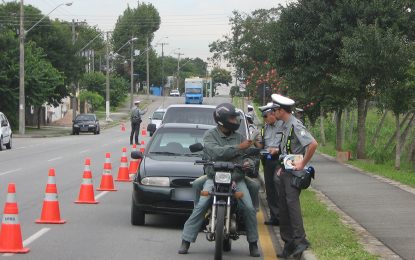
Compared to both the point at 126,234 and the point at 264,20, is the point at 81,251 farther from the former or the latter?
the point at 264,20

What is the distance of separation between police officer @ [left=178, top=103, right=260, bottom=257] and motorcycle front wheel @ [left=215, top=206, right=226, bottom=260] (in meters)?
0.37

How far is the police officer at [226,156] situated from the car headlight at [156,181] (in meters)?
2.13

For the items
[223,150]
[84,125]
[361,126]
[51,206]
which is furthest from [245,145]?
[84,125]

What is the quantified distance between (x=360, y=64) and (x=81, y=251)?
15.9 meters

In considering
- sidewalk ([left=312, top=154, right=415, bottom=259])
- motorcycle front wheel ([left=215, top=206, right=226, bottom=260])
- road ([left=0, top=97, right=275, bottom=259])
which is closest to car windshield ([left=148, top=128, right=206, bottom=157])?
road ([left=0, top=97, right=275, bottom=259])

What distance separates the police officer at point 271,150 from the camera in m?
10.3

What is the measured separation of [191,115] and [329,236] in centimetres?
659

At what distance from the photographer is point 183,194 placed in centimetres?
1155

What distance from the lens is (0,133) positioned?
33906mm

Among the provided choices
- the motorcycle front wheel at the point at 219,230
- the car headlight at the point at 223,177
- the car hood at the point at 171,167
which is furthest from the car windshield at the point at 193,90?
the motorcycle front wheel at the point at 219,230

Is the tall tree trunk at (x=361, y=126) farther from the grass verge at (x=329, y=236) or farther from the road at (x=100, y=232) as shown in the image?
the grass verge at (x=329, y=236)

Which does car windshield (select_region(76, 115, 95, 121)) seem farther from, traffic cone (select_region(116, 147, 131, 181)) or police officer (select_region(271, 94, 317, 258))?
police officer (select_region(271, 94, 317, 258))

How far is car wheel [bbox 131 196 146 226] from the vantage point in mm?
11828

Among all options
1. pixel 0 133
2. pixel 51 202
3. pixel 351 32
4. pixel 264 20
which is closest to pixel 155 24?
pixel 264 20
